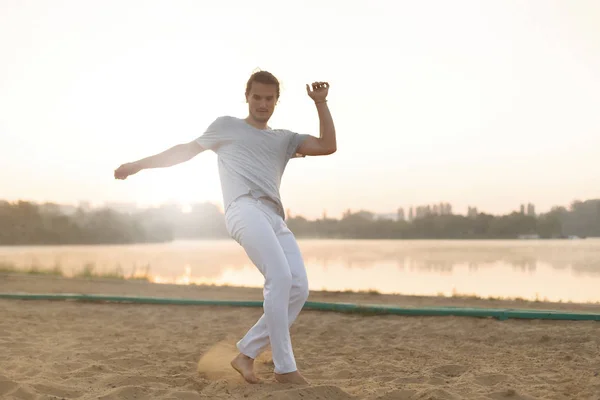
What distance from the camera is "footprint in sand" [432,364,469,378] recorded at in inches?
151

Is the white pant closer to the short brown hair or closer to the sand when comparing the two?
the sand

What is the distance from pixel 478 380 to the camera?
3.58 meters

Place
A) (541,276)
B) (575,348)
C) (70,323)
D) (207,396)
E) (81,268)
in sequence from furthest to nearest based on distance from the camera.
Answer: (541,276) < (81,268) < (70,323) < (575,348) < (207,396)

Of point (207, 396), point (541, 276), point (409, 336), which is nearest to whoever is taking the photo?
point (207, 396)

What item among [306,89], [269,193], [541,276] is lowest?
[541,276]

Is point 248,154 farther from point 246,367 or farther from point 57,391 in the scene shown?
point 57,391

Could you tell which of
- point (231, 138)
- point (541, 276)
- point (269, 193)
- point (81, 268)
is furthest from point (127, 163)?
point (541, 276)

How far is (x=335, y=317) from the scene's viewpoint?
617cm

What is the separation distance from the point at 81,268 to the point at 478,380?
1111 cm

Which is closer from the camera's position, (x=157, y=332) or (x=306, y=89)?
(x=306, y=89)

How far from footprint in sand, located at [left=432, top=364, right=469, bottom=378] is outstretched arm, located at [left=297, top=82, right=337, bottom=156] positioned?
1.69 m

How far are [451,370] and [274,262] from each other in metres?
1.61

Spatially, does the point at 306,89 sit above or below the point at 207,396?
above

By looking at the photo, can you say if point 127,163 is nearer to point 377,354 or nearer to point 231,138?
point 231,138
